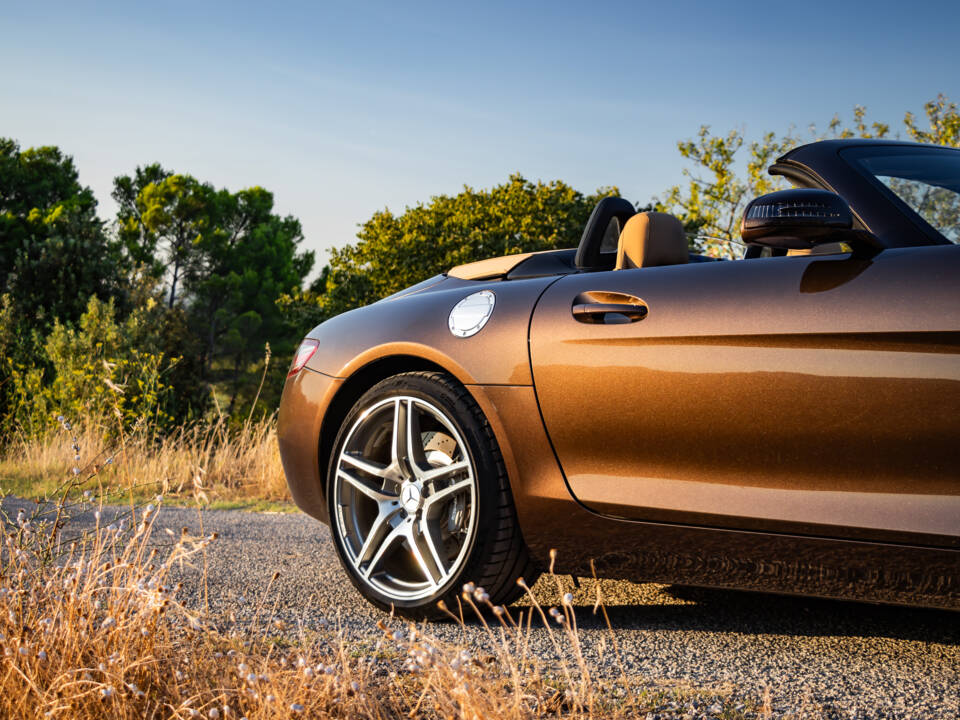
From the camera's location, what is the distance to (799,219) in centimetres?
242

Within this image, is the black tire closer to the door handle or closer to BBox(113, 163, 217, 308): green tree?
the door handle

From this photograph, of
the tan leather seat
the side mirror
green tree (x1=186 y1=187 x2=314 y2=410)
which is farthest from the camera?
green tree (x1=186 y1=187 x2=314 y2=410)

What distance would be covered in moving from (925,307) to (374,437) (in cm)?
189

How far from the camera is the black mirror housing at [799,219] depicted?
2422mm

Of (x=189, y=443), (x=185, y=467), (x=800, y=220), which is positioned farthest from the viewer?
(x=189, y=443)

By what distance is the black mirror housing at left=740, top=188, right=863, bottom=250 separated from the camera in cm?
242

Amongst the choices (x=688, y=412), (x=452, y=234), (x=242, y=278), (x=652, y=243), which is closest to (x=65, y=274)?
(x=452, y=234)

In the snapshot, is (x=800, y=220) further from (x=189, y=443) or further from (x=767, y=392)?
(x=189, y=443)

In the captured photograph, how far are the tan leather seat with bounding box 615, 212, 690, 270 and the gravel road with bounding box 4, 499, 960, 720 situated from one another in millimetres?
1233

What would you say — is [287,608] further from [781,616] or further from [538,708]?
[781,616]

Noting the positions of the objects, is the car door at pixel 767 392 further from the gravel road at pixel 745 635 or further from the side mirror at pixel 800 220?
the gravel road at pixel 745 635

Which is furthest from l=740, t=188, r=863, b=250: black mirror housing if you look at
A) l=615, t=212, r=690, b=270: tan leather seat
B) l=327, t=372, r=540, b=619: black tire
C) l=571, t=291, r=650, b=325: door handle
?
l=327, t=372, r=540, b=619: black tire

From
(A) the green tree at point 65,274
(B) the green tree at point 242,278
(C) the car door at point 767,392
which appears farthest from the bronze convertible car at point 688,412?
(B) the green tree at point 242,278

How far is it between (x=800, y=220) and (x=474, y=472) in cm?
128
